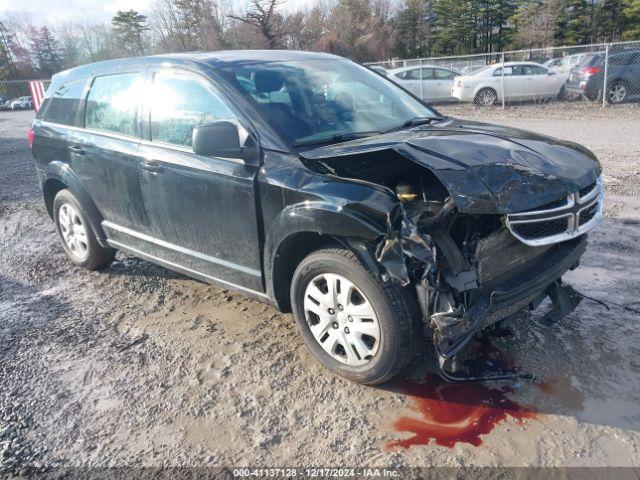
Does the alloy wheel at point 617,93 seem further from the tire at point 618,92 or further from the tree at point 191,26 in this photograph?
the tree at point 191,26

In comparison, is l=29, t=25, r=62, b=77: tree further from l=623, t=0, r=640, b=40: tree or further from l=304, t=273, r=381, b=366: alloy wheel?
l=304, t=273, r=381, b=366: alloy wheel

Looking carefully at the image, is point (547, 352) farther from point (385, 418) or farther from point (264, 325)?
point (264, 325)

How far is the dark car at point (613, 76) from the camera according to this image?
14703mm

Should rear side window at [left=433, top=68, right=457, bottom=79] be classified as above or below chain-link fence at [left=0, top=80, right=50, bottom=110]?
below

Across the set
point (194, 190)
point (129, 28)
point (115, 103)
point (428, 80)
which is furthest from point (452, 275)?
point (129, 28)

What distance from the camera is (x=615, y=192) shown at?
252 inches

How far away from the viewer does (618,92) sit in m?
15.0

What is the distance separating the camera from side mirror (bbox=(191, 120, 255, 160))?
3219 mm

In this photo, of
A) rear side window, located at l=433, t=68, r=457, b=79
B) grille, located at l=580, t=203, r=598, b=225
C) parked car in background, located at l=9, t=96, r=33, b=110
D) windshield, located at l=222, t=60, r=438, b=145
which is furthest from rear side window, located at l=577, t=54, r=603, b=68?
parked car in background, located at l=9, t=96, r=33, b=110

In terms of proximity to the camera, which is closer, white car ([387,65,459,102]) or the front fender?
the front fender

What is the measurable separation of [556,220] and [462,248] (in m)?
0.56

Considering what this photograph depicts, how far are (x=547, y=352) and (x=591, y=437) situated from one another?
778 mm

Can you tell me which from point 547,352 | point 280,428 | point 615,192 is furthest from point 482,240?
point 615,192

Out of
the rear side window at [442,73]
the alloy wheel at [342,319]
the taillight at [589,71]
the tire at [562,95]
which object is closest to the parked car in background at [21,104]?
the rear side window at [442,73]
